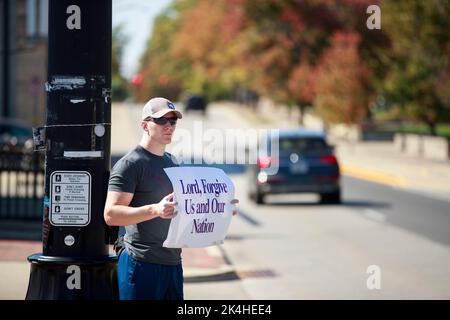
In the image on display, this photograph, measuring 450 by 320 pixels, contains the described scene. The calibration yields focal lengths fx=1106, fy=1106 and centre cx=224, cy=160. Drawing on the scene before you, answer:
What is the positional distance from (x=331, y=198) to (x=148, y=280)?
19.6m

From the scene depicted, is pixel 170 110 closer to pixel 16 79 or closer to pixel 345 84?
pixel 345 84

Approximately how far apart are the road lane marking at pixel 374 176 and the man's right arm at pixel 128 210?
90.8 ft

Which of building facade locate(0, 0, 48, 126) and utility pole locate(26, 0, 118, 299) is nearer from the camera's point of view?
utility pole locate(26, 0, 118, 299)

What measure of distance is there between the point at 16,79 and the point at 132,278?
2211 inches

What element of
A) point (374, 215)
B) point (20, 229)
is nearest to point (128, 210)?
point (20, 229)

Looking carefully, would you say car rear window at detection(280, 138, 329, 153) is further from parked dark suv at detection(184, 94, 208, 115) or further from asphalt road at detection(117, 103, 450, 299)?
parked dark suv at detection(184, 94, 208, 115)

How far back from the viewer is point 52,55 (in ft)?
22.0

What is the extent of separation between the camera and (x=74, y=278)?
6.64 m

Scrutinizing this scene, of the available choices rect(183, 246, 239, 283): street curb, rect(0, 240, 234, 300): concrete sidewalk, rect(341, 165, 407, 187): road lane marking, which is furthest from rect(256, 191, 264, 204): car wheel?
rect(183, 246, 239, 283): street curb

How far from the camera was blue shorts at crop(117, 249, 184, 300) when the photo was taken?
6.44m

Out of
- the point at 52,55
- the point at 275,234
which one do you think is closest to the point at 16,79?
the point at 275,234

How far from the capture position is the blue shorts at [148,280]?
21.1 feet

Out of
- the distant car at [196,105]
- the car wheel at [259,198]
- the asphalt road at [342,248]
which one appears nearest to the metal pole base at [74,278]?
the asphalt road at [342,248]

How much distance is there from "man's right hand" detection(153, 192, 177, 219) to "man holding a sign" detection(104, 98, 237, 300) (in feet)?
0.12
